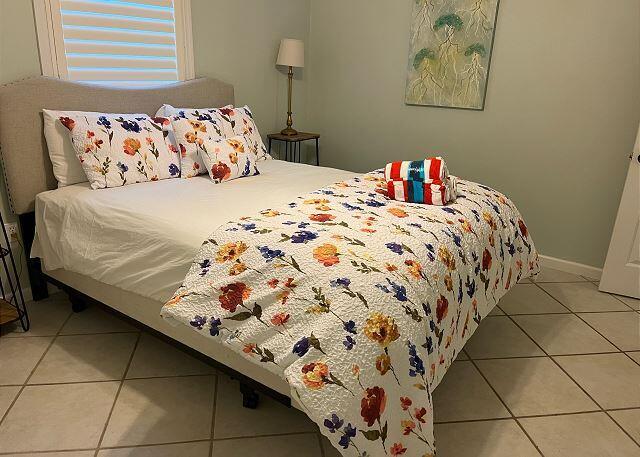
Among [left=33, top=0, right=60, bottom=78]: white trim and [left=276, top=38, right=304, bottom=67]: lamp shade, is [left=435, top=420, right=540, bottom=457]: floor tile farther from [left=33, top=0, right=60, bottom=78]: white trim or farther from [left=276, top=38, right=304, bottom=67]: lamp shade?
[left=276, top=38, right=304, bottom=67]: lamp shade

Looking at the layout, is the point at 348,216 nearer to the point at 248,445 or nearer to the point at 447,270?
the point at 447,270

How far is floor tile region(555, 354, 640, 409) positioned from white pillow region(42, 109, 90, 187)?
2642mm

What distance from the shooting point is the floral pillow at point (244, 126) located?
2941 millimetres

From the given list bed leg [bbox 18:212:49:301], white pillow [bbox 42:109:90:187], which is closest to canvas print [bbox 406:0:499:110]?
white pillow [bbox 42:109:90:187]

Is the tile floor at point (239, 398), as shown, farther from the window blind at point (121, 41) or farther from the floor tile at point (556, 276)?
the window blind at point (121, 41)

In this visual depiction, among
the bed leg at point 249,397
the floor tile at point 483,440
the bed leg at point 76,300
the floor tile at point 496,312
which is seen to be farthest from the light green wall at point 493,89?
the floor tile at point 483,440

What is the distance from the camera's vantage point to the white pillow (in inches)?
91.9

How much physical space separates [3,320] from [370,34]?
3.16 metres

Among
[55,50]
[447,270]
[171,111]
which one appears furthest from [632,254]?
[55,50]

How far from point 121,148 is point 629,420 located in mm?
2651

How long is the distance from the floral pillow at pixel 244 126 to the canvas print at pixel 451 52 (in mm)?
1325

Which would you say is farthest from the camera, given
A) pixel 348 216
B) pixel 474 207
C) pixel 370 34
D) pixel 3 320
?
pixel 370 34

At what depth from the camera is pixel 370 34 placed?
12.2ft

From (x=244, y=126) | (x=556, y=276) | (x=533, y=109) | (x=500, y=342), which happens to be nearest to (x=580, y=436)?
(x=500, y=342)
